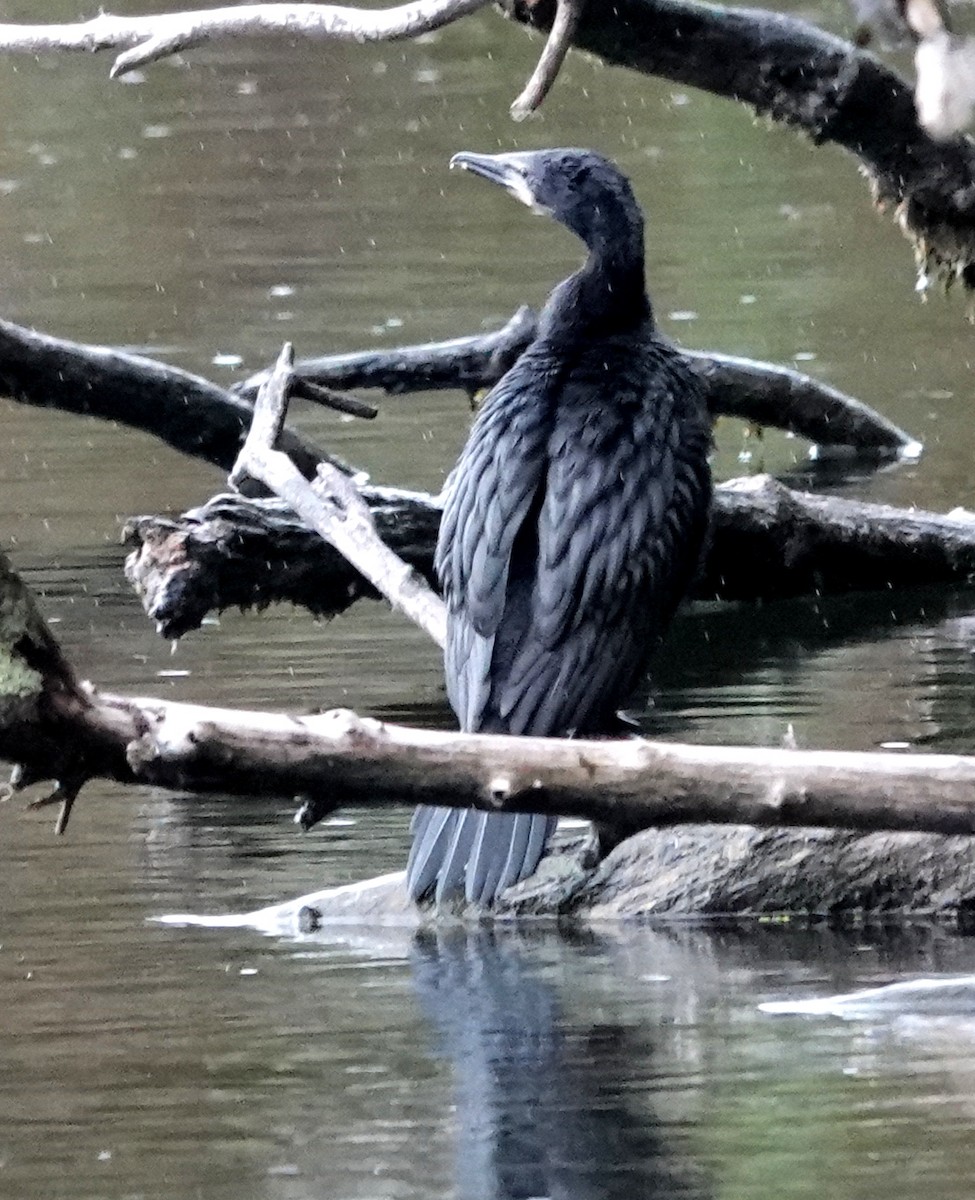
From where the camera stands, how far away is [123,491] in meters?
7.88

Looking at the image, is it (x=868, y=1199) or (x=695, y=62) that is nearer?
(x=868, y=1199)

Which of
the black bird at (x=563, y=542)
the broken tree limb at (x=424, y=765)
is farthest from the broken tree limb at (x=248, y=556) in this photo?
the broken tree limb at (x=424, y=765)

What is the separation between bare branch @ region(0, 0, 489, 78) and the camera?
4215 millimetres

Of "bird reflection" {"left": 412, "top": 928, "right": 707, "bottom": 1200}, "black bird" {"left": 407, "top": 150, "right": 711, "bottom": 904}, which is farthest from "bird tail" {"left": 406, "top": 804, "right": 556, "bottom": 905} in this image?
"bird reflection" {"left": 412, "top": 928, "right": 707, "bottom": 1200}

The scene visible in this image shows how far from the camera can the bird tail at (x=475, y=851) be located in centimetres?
403

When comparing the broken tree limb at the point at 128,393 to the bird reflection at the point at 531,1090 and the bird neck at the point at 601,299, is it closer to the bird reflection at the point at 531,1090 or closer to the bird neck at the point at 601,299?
the bird neck at the point at 601,299

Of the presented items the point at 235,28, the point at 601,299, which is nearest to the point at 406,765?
the point at 235,28

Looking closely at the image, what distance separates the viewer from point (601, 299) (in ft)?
16.1

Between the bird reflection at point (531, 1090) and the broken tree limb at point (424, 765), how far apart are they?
47cm

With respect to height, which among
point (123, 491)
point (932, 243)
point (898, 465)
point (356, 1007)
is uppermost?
point (932, 243)

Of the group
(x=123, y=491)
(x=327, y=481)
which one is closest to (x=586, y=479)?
(x=327, y=481)

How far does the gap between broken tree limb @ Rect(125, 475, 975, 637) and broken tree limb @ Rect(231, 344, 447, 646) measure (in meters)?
0.50

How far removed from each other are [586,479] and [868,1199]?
1630mm

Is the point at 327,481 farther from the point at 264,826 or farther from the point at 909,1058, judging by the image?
the point at 909,1058
